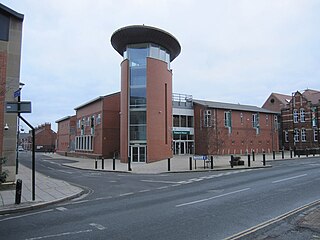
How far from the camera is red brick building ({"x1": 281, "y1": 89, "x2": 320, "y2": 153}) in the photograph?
58.5 metres

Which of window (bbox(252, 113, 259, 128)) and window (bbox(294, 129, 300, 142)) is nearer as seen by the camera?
window (bbox(252, 113, 259, 128))

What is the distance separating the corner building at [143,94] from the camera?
1300 inches

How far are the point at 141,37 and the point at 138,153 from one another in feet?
43.5

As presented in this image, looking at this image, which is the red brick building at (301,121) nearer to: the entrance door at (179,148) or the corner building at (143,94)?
the entrance door at (179,148)

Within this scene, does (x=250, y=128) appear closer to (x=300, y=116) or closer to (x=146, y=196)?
(x=300, y=116)

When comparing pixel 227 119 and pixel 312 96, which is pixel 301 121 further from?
pixel 227 119

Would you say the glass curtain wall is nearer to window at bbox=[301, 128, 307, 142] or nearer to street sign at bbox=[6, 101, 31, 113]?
street sign at bbox=[6, 101, 31, 113]

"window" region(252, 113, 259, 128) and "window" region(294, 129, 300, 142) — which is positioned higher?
"window" region(252, 113, 259, 128)

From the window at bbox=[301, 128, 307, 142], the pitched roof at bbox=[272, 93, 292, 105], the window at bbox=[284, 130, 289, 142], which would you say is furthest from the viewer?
the pitched roof at bbox=[272, 93, 292, 105]

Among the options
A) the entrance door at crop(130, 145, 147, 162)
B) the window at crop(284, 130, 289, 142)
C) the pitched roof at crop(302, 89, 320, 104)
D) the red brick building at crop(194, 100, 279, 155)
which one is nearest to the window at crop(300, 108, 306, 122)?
the pitched roof at crop(302, 89, 320, 104)

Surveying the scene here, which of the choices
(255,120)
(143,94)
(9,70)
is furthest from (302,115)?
(9,70)

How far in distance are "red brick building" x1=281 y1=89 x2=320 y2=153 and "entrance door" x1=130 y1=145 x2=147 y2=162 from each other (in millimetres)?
37932

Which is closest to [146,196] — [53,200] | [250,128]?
[53,200]

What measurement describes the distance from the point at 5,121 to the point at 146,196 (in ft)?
32.7
